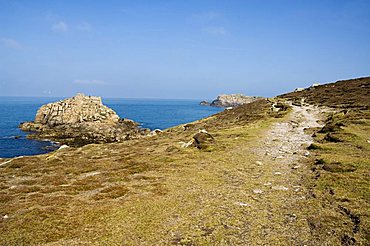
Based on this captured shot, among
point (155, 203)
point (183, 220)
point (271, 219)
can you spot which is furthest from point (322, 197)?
point (155, 203)

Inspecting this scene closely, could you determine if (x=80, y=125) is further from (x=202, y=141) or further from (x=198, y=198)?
(x=198, y=198)

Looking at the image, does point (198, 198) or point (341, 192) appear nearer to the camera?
point (341, 192)

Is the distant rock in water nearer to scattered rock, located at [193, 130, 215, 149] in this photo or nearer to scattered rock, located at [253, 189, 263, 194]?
scattered rock, located at [193, 130, 215, 149]

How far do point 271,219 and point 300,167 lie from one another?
11135mm

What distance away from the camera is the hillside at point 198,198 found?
13.5m

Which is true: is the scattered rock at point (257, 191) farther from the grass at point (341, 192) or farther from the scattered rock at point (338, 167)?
the scattered rock at point (338, 167)

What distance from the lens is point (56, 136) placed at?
98.9m

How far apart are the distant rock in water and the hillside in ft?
213

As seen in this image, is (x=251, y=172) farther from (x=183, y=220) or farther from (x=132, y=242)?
(x=132, y=242)

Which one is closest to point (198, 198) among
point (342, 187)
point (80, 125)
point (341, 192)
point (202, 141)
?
point (341, 192)

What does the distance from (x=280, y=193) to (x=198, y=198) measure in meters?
5.31

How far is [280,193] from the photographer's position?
18.6 metres

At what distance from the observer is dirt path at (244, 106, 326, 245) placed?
43.8ft

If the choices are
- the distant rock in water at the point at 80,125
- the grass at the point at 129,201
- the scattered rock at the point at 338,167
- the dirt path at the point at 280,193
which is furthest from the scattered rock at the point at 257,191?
the distant rock in water at the point at 80,125
